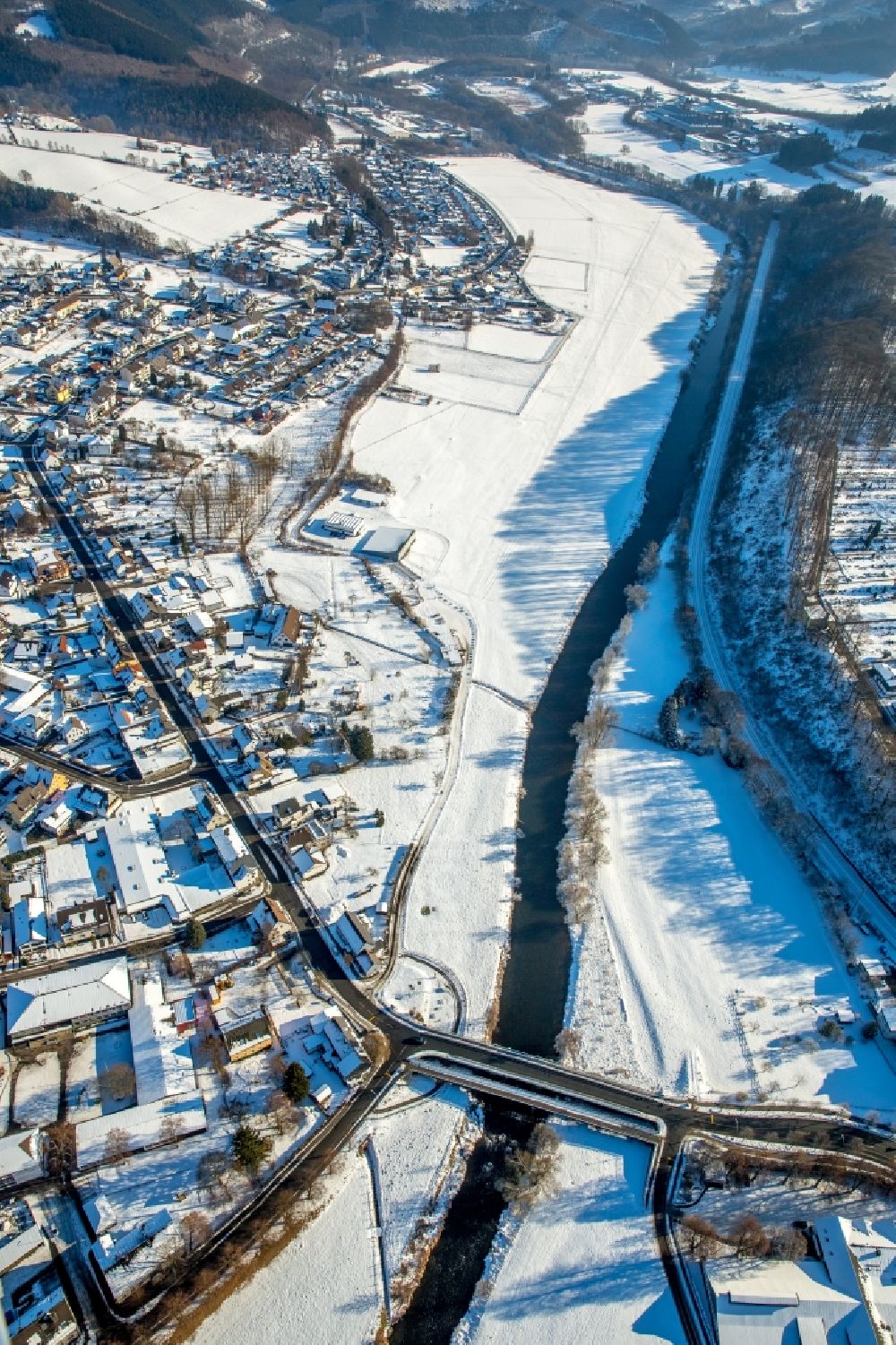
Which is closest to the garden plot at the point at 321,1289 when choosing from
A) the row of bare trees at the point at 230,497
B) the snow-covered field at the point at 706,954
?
the snow-covered field at the point at 706,954

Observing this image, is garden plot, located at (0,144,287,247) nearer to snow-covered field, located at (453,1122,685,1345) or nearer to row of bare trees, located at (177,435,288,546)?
row of bare trees, located at (177,435,288,546)

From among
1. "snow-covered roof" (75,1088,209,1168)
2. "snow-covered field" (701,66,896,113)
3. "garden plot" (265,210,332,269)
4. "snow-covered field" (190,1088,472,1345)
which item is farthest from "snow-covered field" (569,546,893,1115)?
"snow-covered field" (701,66,896,113)

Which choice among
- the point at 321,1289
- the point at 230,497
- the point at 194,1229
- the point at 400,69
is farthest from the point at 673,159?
the point at 321,1289

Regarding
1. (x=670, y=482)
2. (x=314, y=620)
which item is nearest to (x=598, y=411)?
(x=670, y=482)

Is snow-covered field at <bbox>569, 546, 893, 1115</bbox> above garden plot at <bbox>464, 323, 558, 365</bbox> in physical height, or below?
below

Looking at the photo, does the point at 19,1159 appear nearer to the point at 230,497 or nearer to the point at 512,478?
the point at 230,497

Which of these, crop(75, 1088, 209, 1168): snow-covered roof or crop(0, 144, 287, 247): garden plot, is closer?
crop(75, 1088, 209, 1168): snow-covered roof

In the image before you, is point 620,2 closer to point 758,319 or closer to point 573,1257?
point 758,319

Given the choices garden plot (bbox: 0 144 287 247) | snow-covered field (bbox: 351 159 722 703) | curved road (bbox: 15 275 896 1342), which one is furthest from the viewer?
garden plot (bbox: 0 144 287 247)

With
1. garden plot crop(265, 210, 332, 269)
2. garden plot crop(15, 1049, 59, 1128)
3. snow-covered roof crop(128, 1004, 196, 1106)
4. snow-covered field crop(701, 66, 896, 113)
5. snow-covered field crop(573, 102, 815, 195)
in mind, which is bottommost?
garden plot crop(15, 1049, 59, 1128)
